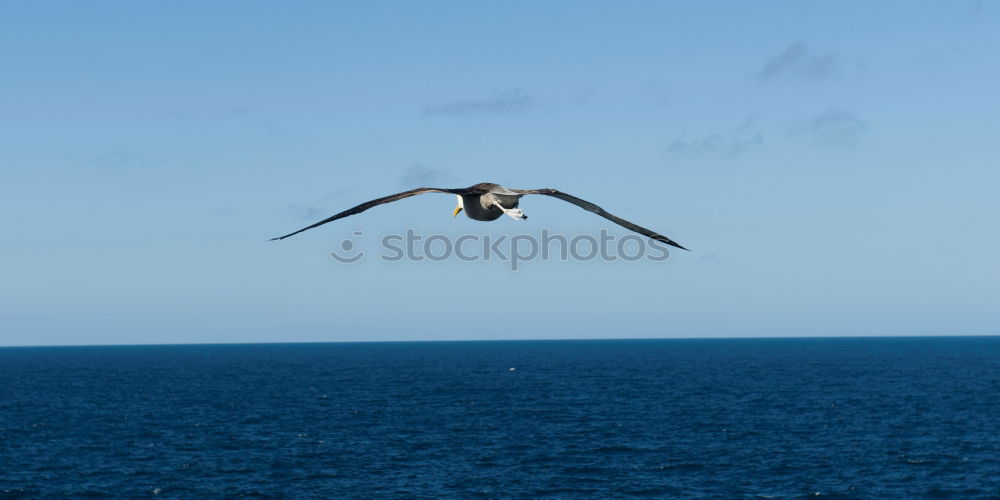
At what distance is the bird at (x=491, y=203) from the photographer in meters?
12.9

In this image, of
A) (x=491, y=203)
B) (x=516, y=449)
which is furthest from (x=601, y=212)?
(x=516, y=449)

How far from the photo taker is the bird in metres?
12.9

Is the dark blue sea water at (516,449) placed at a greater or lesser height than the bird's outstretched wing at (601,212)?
lesser

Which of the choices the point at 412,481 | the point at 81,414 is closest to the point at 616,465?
the point at 412,481

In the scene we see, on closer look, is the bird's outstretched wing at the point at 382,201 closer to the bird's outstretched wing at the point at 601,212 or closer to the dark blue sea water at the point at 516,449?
the bird's outstretched wing at the point at 601,212

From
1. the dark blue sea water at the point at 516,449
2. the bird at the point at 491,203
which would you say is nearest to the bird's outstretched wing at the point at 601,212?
the bird at the point at 491,203

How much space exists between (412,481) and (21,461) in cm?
5930

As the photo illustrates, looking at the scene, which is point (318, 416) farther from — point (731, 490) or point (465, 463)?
point (731, 490)

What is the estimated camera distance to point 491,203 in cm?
1450

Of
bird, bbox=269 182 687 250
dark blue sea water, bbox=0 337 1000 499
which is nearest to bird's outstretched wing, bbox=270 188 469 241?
bird, bbox=269 182 687 250

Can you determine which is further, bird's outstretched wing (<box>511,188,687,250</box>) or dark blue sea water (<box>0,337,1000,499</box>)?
dark blue sea water (<box>0,337,1000,499</box>)

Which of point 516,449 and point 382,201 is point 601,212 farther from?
point 516,449

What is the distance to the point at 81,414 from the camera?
586ft

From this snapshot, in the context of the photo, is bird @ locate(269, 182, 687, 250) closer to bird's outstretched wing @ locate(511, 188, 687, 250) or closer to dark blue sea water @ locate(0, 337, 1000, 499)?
bird's outstretched wing @ locate(511, 188, 687, 250)
